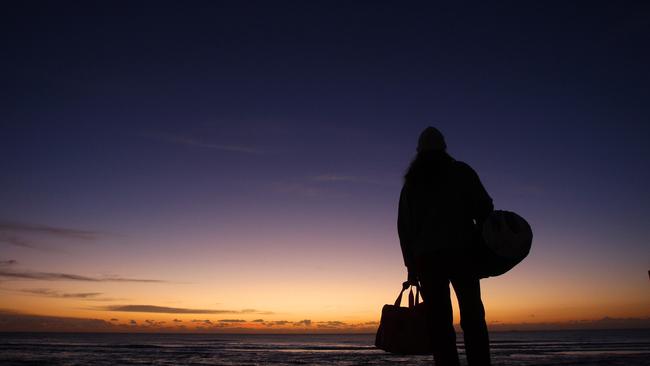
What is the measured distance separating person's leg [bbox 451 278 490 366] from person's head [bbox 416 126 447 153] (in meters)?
0.97

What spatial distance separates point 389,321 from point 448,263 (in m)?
0.89

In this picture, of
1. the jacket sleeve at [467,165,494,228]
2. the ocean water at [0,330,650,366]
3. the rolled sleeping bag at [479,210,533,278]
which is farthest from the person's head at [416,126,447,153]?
the ocean water at [0,330,650,366]

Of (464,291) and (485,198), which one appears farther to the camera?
(485,198)

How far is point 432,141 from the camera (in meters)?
3.41

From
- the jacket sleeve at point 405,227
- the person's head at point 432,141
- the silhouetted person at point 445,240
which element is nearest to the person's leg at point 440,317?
the silhouetted person at point 445,240

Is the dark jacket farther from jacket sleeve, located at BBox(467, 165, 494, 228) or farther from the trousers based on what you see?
the trousers

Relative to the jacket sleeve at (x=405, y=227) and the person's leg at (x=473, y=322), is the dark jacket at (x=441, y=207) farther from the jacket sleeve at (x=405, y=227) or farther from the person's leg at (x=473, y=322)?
the person's leg at (x=473, y=322)

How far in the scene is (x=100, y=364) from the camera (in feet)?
53.3

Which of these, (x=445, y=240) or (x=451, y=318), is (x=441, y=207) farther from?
(x=451, y=318)

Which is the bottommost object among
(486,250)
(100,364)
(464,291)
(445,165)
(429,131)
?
(100,364)

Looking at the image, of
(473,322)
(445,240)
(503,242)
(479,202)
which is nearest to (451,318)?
(473,322)

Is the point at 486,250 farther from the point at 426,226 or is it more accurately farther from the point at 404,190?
the point at 404,190

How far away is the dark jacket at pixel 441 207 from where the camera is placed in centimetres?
308

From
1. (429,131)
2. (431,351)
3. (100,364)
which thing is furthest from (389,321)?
(100,364)
